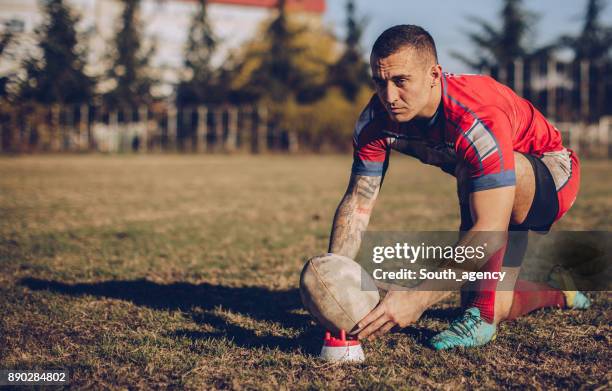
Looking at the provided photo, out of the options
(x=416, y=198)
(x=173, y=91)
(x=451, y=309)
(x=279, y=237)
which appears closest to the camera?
(x=451, y=309)

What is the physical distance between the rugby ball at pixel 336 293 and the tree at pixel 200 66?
139ft

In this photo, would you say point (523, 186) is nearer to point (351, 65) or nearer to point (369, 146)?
point (369, 146)

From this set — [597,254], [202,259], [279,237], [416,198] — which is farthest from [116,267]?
[416,198]

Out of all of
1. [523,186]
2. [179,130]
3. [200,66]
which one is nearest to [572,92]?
[179,130]

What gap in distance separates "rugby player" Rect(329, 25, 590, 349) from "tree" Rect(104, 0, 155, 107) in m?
41.5

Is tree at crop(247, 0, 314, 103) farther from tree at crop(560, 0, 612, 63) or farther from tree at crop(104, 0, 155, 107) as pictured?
tree at crop(560, 0, 612, 63)

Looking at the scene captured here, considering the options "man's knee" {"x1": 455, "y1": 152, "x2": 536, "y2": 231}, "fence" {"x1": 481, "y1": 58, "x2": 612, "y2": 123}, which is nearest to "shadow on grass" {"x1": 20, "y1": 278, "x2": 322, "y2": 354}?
"man's knee" {"x1": 455, "y1": 152, "x2": 536, "y2": 231}

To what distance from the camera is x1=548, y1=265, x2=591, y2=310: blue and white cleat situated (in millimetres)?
4512

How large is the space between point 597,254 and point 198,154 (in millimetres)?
36783

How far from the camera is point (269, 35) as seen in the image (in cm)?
4472

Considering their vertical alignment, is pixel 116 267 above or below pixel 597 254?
below

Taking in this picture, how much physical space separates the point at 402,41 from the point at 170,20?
65422mm

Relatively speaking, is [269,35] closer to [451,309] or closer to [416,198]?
[416,198]

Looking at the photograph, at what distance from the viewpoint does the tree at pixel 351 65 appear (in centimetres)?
4400
